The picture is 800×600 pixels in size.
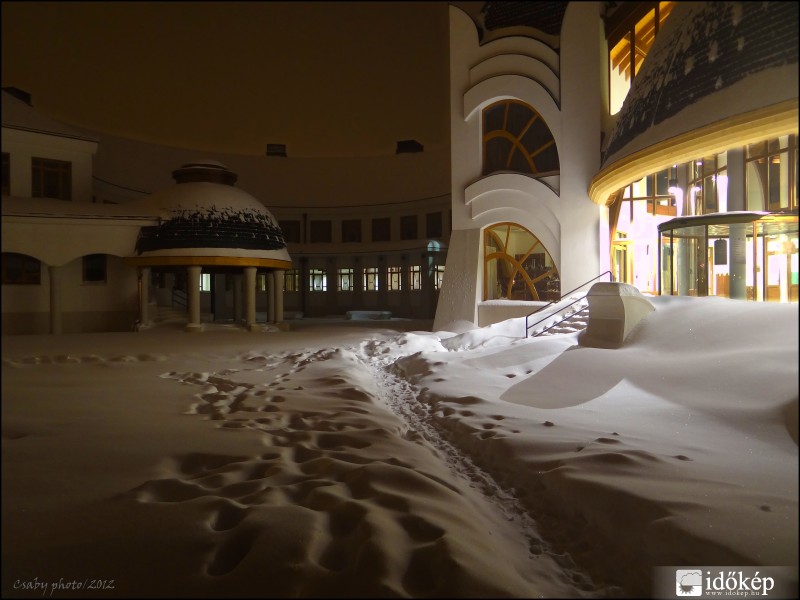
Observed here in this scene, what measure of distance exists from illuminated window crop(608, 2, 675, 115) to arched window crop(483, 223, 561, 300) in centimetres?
532

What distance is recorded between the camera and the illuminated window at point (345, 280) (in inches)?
1246

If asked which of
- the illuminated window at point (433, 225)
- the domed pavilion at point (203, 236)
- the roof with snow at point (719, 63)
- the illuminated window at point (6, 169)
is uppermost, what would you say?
the illuminated window at point (433, 225)

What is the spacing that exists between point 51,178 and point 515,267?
16.7m

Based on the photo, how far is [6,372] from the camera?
147 cm

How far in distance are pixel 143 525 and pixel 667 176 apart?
17.0 m

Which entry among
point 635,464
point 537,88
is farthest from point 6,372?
point 537,88

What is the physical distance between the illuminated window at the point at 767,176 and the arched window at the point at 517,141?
583cm

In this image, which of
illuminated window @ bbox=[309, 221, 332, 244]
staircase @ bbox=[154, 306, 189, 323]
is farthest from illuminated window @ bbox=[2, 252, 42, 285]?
illuminated window @ bbox=[309, 221, 332, 244]

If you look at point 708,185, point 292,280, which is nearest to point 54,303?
point 708,185

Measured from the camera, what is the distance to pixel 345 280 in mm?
31828

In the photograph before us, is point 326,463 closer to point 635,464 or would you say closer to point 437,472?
point 437,472

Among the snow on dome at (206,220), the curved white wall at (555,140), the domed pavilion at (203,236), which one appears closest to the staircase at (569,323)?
the curved white wall at (555,140)

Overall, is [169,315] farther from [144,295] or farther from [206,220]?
[206,220]

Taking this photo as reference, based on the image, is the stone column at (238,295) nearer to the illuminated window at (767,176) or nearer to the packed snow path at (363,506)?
the packed snow path at (363,506)
